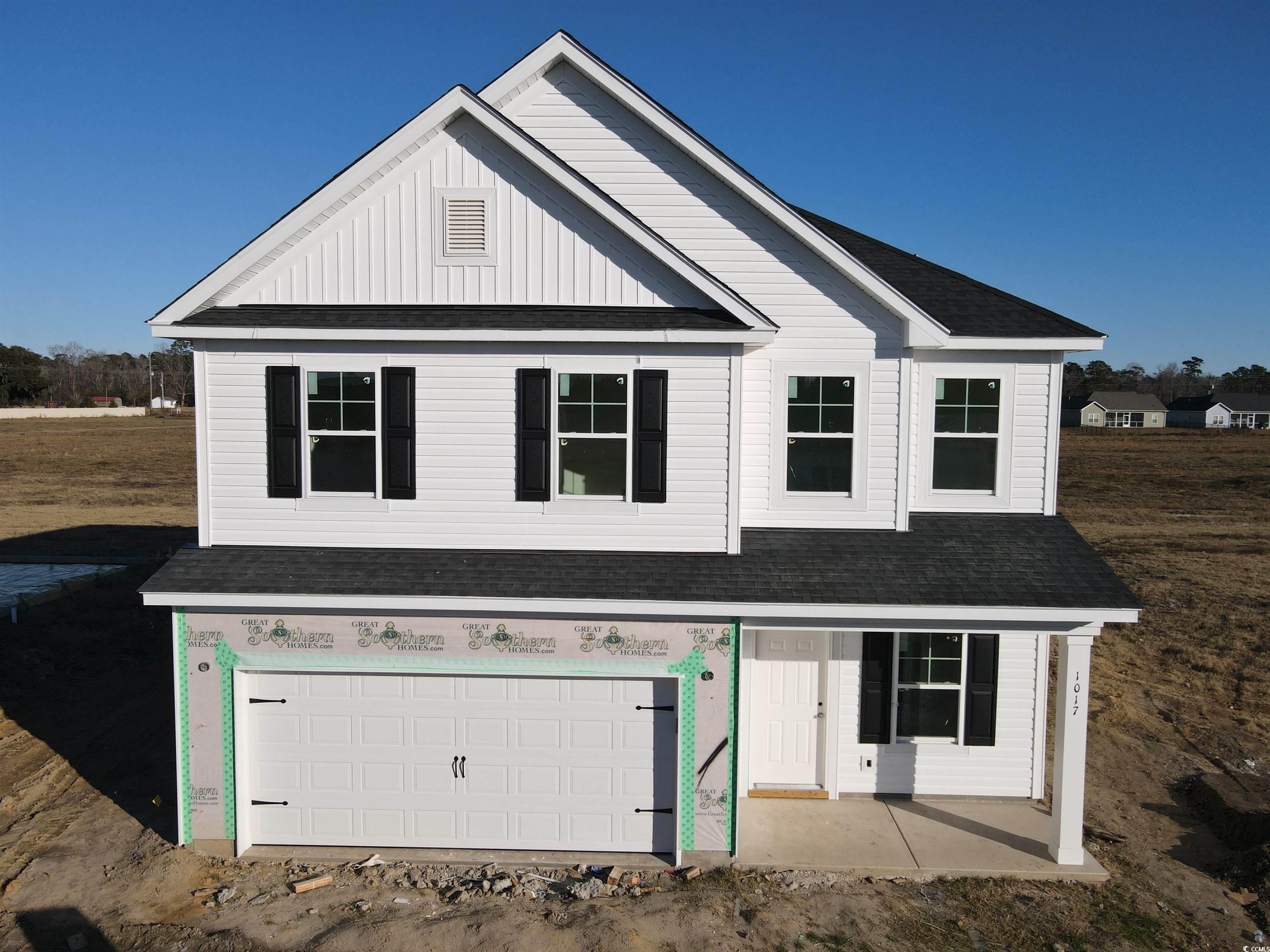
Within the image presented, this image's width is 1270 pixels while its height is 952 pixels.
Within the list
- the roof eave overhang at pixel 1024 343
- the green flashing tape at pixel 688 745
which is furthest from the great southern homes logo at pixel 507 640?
the roof eave overhang at pixel 1024 343

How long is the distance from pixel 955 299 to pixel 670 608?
20.0 ft

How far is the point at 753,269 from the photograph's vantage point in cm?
1038

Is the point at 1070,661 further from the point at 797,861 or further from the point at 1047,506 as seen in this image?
the point at 797,861

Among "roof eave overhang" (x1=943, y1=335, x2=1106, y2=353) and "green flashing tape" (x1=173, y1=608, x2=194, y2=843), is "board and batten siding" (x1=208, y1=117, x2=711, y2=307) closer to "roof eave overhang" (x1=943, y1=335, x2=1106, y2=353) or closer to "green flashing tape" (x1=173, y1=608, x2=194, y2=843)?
"roof eave overhang" (x1=943, y1=335, x2=1106, y2=353)

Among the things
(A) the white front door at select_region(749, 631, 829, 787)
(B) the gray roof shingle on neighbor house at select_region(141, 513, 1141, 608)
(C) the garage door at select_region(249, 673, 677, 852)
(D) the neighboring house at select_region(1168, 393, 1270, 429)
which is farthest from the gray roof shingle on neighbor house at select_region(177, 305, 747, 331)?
(D) the neighboring house at select_region(1168, 393, 1270, 429)

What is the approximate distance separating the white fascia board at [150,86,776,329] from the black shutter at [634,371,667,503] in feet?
3.94

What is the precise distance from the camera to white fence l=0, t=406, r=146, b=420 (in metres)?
77.2

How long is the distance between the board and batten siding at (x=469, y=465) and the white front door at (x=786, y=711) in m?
2.07

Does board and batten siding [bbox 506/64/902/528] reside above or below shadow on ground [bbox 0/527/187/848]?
above

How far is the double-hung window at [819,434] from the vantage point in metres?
10.3

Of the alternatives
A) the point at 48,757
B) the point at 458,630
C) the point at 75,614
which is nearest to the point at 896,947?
the point at 458,630

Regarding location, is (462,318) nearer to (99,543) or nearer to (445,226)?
(445,226)

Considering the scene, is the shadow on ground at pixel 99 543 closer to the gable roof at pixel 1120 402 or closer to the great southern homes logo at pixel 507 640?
the great southern homes logo at pixel 507 640

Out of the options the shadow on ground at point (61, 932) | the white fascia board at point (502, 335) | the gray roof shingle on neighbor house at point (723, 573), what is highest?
the white fascia board at point (502, 335)
